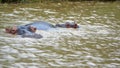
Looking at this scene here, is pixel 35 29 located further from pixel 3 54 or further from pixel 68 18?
pixel 68 18

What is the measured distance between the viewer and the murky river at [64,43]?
11.8 metres

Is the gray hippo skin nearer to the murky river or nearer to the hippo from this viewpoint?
the hippo

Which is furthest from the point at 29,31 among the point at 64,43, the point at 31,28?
the point at 64,43

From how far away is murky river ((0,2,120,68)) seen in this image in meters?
11.8

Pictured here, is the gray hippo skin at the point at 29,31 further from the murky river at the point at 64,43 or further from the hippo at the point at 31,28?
the murky river at the point at 64,43

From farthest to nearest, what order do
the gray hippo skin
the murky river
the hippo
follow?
1. the hippo
2. the gray hippo skin
3. the murky river

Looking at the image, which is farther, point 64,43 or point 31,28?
point 31,28

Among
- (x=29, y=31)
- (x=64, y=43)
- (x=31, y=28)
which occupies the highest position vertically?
(x=31, y=28)

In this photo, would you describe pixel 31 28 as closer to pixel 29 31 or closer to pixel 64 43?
pixel 29 31

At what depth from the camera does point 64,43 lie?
1484 cm

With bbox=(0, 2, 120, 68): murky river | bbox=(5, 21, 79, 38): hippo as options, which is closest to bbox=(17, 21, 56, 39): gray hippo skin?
bbox=(5, 21, 79, 38): hippo

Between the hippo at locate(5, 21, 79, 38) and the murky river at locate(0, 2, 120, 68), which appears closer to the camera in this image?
the murky river at locate(0, 2, 120, 68)

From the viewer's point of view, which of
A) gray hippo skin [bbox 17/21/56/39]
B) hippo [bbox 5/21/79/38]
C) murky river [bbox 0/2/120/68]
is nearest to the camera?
murky river [bbox 0/2/120/68]

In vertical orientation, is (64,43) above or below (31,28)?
below
